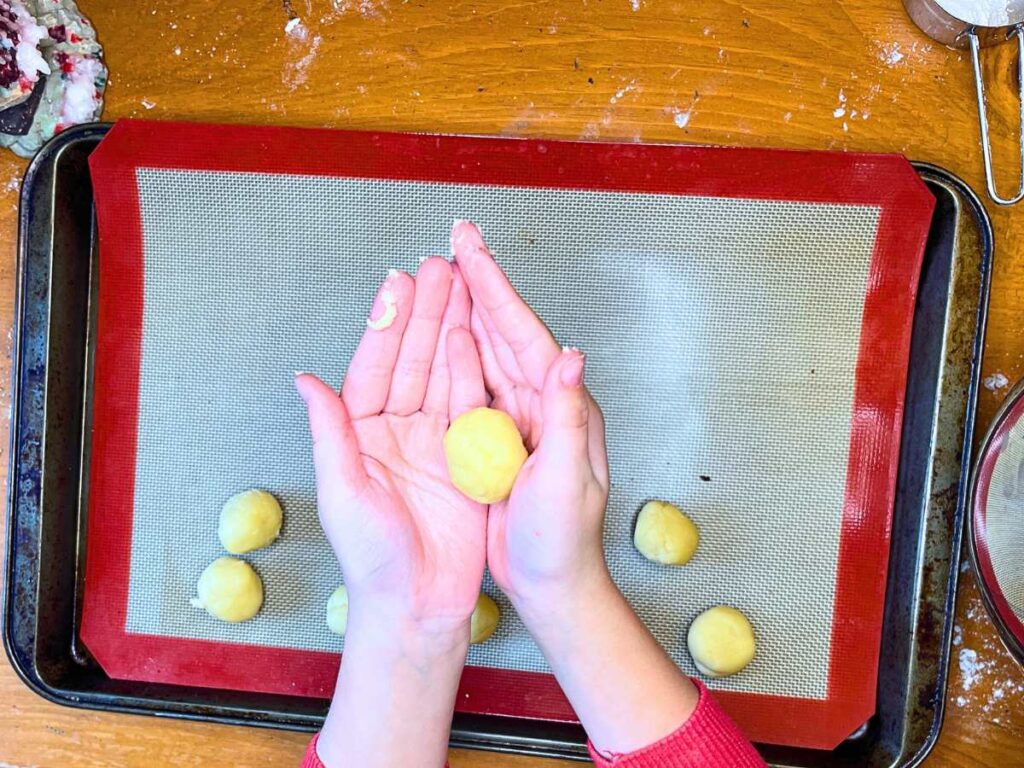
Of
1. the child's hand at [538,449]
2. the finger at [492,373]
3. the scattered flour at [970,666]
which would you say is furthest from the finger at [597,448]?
the scattered flour at [970,666]

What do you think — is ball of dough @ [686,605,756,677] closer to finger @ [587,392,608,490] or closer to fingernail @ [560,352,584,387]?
finger @ [587,392,608,490]

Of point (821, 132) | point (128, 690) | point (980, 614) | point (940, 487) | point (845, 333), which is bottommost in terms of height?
point (128, 690)

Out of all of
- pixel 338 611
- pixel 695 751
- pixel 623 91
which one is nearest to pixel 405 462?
pixel 338 611

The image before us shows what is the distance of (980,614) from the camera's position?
1044 millimetres

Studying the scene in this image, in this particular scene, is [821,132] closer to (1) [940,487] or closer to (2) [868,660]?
(1) [940,487]

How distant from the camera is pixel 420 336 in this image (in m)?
0.89

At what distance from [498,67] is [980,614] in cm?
98

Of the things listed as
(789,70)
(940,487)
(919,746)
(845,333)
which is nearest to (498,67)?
(789,70)

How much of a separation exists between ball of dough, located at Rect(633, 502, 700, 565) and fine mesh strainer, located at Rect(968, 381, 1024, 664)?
33cm

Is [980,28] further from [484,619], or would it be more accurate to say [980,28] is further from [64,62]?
[64,62]

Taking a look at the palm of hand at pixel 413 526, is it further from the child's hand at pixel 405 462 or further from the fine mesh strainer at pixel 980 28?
the fine mesh strainer at pixel 980 28

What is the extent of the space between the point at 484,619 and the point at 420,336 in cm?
40

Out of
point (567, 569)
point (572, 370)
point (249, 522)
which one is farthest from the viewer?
point (249, 522)

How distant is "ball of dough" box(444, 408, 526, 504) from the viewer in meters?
0.83
